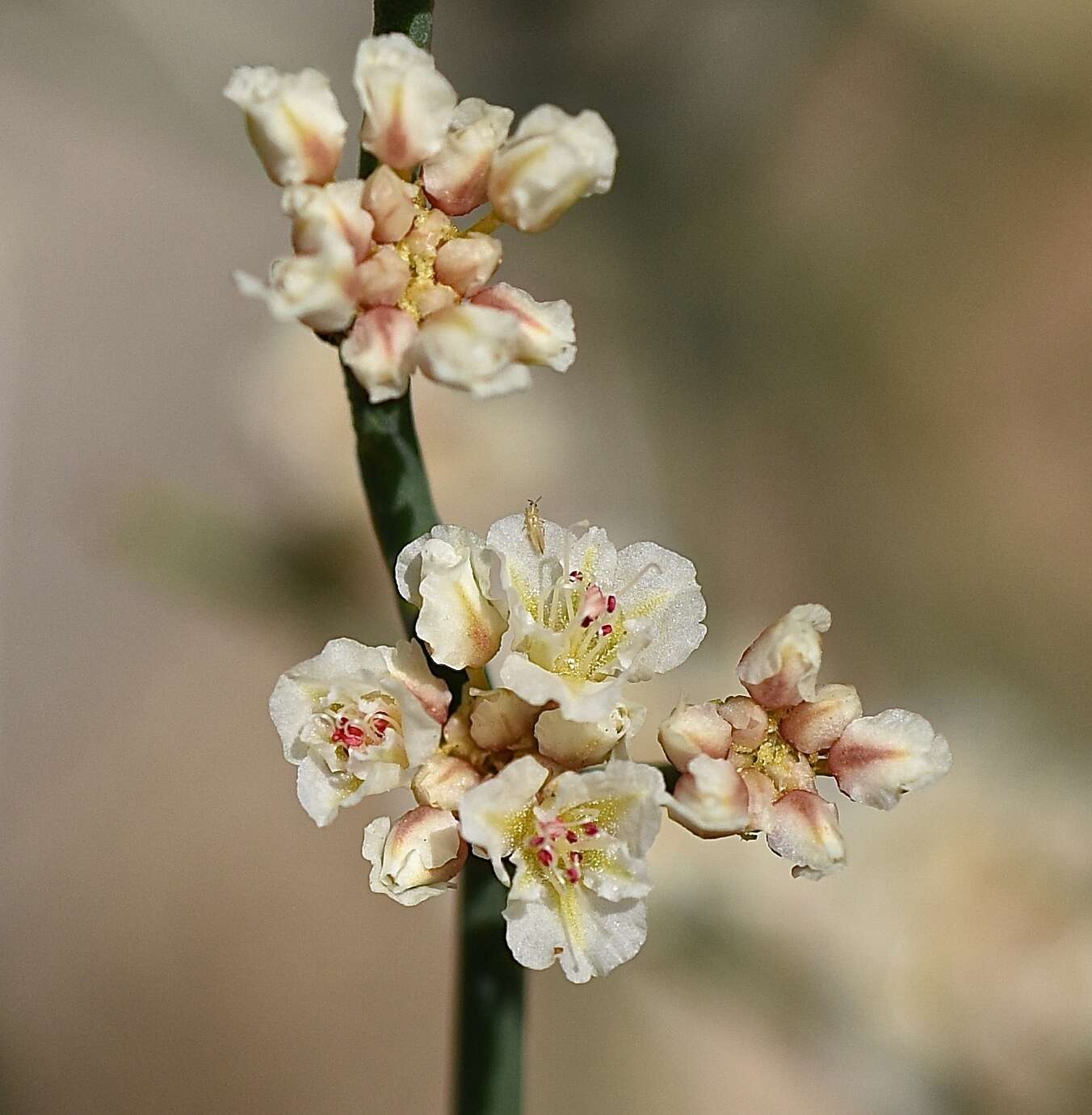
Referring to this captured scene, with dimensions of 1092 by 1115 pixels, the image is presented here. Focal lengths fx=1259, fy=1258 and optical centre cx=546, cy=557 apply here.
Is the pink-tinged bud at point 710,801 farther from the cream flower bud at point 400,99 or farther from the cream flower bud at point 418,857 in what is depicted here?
the cream flower bud at point 400,99

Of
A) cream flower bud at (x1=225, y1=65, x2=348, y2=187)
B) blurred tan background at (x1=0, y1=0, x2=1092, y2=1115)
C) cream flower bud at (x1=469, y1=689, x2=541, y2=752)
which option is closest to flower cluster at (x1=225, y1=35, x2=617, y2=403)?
cream flower bud at (x1=225, y1=65, x2=348, y2=187)

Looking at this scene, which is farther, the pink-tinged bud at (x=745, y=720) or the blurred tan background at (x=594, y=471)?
the blurred tan background at (x=594, y=471)

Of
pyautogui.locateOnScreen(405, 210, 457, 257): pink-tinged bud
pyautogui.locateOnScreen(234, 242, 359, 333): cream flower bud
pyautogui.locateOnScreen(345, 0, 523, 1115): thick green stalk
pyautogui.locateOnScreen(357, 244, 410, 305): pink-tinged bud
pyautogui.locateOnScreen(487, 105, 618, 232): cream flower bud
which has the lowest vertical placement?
pyautogui.locateOnScreen(345, 0, 523, 1115): thick green stalk

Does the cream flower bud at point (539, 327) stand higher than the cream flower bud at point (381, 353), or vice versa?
the cream flower bud at point (539, 327)

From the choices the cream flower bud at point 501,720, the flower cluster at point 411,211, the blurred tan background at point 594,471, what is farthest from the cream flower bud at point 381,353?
the blurred tan background at point 594,471

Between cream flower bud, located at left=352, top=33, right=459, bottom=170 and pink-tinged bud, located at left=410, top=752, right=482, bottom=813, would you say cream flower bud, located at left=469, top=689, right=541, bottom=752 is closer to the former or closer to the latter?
pink-tinged bud, located at left=410, top=752, right=482, bottom=813


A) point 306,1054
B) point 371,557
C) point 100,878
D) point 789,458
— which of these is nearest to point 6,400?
point 100,878

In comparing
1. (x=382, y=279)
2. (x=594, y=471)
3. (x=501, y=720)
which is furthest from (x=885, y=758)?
(x=594, y=471)

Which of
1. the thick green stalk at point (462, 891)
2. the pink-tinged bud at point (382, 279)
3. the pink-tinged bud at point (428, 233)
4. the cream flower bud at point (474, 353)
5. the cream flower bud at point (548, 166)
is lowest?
the thick green stalk at point (462, 891)
